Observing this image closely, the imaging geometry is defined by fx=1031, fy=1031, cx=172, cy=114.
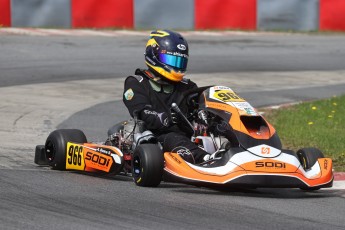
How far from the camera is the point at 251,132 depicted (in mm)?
7277

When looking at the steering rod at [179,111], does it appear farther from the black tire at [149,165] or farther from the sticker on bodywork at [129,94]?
the black tire at [149,165]

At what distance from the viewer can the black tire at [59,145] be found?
8203 millimetres

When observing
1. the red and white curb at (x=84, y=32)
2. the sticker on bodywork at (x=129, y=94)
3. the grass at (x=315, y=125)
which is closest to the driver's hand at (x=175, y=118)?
the sticker on bodywork at (x=129, y=94)

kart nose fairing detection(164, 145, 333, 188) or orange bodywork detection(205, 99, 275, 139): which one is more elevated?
orange bodywork detection(205, 99, 275, 139)

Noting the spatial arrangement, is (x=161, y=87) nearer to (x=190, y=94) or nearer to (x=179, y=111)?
(x=190, y=94)

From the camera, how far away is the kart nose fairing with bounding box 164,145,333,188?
23.0ft

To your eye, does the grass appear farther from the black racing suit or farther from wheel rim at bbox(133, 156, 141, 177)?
wheel rim at bbox(133, 156, 141, 177)

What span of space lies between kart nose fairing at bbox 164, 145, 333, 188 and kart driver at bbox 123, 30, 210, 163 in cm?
62

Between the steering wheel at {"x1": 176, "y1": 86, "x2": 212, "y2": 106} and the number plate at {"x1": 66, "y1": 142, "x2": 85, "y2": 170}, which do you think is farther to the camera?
the number plate at {"x1": 66, "y1": 142, "x2": 85, "y2": 170}

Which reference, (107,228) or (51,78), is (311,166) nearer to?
(107,228)

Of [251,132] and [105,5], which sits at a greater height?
[251,132]

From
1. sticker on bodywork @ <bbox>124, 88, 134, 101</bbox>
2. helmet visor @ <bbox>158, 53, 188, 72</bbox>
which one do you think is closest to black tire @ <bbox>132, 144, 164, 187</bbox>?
sticker on bodywork @ <bbox>124, 88, 134, 101</bbox>

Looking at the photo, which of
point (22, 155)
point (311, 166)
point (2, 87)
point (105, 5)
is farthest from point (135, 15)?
point (311, 166)

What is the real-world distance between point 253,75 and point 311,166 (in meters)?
8.51
